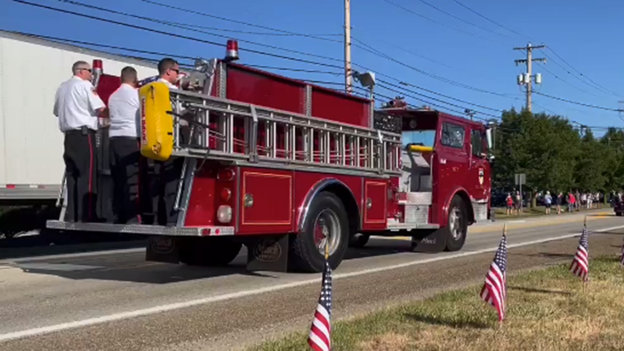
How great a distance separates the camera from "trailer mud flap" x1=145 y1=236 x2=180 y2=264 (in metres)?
9.88

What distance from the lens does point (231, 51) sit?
884 centimetres

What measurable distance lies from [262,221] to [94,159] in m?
2.21

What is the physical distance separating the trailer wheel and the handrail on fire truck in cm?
55

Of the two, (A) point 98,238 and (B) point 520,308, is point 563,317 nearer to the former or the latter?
(B) point 520,308

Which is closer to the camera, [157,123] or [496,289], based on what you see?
[496,289]

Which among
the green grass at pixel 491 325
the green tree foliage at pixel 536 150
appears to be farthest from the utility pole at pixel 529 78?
the green grass at pixel 491 325

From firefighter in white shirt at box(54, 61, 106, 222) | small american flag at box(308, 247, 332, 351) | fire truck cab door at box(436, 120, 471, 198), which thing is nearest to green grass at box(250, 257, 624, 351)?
small american flag at box(308, 247, 332, 351)

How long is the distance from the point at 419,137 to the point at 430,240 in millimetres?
1945

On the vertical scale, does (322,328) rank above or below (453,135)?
below

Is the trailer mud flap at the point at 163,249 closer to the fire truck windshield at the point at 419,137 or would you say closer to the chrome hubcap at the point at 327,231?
the chrome hubcap at the point at 327,231

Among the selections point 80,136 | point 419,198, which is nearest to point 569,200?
point 419,198

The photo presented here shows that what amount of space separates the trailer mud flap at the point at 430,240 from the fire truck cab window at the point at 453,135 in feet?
5.51

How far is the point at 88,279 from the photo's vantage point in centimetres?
978

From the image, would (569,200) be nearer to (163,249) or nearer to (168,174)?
(163,249)
